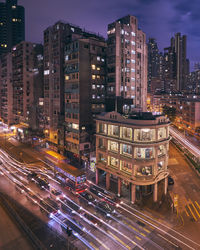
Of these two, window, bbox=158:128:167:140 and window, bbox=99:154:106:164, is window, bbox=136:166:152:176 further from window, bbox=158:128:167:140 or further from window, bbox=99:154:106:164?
window, bbox=99:154:106:164

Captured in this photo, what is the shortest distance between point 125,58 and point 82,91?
2155cm

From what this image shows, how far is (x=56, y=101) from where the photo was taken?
75688mm

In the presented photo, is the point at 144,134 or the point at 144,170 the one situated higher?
the point at 144,134

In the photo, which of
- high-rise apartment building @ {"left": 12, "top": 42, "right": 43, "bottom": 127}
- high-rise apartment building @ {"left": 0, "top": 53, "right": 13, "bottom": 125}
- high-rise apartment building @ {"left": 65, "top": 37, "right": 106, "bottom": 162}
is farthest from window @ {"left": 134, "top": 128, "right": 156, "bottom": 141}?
high-rise apartment building @ {"left": 0, "top": 53, "right": 13, "bottom": 125}

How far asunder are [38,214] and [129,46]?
63.2m

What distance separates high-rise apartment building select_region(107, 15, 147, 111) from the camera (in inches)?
2724

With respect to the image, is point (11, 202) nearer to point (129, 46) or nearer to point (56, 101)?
point (56, 101)

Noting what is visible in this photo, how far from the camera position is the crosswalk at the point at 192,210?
3709 cm

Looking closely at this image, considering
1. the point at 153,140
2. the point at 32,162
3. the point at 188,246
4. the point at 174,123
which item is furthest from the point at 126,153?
the point at 174,123

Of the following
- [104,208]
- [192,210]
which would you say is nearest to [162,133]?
[192,210]

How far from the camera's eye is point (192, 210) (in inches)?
1551

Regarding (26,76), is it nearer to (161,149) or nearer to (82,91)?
(82,91)

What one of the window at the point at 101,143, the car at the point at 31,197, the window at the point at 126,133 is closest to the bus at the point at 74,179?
the car at the point at 31,197

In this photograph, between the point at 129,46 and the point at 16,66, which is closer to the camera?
the point at 129,46
